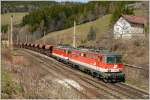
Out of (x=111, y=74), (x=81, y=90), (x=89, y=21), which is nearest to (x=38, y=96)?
(x=81, y=90)

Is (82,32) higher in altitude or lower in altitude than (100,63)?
higher

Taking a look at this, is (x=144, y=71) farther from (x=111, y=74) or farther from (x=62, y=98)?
(x=62, y=98)

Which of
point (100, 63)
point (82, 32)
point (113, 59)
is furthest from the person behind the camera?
point (82, 32)

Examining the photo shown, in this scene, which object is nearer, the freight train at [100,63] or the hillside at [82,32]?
the freight train at [100,63]

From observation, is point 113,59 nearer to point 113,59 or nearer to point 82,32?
point 113,59

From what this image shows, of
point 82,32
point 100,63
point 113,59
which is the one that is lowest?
point 100,63

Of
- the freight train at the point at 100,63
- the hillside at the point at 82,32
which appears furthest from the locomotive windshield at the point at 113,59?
the hillside at the point at 82,32

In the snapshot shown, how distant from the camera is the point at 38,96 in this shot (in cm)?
1366

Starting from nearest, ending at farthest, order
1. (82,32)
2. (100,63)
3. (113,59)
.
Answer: (113,59) < (100,63) < (82,32)

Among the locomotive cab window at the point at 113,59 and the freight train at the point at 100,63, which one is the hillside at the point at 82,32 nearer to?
the freight train at the point at 100,63

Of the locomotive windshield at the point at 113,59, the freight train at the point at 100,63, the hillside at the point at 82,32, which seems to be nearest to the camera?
the freight train at the point at 100,63

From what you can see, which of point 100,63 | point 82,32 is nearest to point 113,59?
point 100,63

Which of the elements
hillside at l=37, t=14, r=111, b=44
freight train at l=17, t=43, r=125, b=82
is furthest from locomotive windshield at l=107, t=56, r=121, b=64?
A: hillside at l=37, t=14, r=111, b=44

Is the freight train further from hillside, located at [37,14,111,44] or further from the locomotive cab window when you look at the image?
hillside, located at [37,14,111,44]
